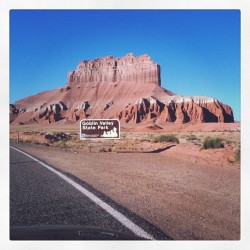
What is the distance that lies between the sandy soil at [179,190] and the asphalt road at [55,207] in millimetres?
361

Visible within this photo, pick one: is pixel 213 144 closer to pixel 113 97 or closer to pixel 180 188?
pixel 113 97

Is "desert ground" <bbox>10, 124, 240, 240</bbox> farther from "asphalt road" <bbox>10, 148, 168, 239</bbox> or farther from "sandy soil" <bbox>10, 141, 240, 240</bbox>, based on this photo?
"asphalt road" <bbox>10, 148, 168, 239</bbox>

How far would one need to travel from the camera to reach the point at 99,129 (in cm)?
720

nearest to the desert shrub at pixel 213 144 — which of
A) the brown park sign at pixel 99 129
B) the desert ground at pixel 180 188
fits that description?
the desert ground at pixel 180 188

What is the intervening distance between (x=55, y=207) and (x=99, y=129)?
225 cm

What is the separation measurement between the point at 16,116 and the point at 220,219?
140 inches

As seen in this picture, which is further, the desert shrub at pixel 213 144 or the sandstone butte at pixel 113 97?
the desert shrub at pixel 213 144

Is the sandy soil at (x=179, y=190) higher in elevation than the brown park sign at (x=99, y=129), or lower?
lower

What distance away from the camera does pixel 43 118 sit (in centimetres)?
1209

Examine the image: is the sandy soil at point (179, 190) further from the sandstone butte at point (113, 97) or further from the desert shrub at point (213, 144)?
the desert shrub at point (213, 144)

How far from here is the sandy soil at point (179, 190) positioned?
15.0ft

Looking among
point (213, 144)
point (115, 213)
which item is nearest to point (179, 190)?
point (115, 213)
